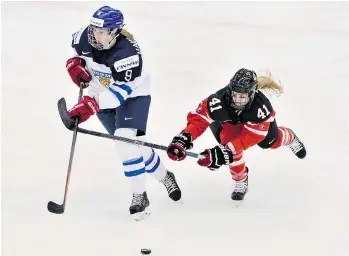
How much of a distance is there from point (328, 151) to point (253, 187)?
0.65 m

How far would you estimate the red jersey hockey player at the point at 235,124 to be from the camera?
4145 millimetres

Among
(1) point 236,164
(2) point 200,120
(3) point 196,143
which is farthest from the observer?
(3) point 196,143

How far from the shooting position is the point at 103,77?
4.32 meters

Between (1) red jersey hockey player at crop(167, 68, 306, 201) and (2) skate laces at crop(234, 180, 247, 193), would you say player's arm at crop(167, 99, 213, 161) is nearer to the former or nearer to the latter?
(1) red jersey hockey player at crop(167, 68, 306, 201)

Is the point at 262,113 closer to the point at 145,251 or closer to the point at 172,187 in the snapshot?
the point at 172,187

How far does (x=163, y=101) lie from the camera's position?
5652 millimetres

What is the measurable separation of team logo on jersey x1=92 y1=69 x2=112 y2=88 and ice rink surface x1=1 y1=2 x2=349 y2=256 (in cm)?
59

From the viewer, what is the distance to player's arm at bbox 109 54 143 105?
13.5 ft

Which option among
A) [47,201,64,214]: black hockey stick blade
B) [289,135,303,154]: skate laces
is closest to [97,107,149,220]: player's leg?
[47,201,64,214]: black hockey stick blade

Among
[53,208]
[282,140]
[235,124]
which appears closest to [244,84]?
[235,124]

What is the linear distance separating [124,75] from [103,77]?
0.22 meters

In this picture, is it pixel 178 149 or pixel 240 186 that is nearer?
pixel 178 149

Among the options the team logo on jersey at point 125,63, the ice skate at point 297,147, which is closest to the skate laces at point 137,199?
the team logo on jersey at point 125,63

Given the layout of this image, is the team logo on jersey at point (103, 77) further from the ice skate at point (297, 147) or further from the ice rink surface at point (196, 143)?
the ice skate at point (297, 147)
